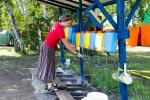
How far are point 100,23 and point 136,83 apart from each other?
2724mm

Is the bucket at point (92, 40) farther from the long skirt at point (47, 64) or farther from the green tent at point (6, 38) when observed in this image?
the green tent at point (6, 38)

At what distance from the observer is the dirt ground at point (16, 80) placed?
9.71 m

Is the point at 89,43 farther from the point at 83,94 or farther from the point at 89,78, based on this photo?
the point at 89,78

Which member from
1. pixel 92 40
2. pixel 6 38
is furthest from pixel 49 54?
pixel 6 38

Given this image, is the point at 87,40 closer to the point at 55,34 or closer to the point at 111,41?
the point at 55,34

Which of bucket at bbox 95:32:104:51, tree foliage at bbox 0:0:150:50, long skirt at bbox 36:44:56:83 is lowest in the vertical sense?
long skirt at bbox 36:44:56:83

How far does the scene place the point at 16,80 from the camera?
39.5ft

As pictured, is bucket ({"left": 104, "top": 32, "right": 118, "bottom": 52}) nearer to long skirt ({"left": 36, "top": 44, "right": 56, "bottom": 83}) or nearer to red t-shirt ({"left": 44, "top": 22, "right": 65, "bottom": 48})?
red t-shirt ({"left": 44, "top": 22, "right": 65, "bottom": 48})

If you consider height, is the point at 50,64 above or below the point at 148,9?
below

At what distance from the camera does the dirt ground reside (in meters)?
9.71

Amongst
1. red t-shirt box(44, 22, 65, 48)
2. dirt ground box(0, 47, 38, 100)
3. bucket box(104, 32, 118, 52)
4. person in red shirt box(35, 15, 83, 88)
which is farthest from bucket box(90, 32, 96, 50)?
dirt ground box(0, 47, 38, 100)

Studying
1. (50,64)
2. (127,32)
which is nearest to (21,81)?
(50,64)

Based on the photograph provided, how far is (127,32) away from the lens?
6.17m

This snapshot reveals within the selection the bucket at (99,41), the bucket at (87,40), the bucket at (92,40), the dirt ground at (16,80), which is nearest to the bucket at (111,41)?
the bucket at (99,41)
